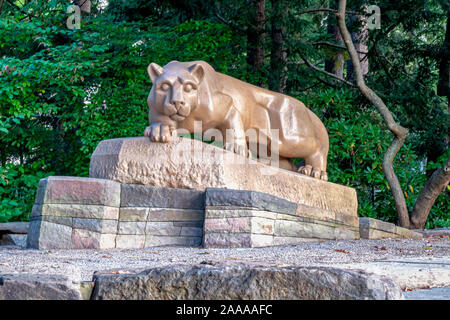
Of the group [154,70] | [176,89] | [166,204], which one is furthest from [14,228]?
[176,89]

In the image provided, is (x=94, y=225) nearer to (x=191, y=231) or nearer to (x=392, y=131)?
(x=191, y=231)

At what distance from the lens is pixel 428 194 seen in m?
9.90

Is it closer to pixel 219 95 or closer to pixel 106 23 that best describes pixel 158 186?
pixel 219 95

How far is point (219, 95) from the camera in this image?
6715mm

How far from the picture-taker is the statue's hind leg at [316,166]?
7.70 metres

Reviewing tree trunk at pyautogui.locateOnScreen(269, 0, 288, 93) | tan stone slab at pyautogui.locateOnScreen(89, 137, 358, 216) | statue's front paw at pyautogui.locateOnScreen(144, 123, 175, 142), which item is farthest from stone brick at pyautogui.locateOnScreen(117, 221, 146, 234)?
tree trunk at pyautogui.locateOnScreen(269, 0, 288, 93)

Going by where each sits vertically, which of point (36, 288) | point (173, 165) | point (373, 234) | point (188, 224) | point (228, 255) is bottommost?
point (36, 288)

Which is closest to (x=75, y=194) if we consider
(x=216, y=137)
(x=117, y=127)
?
(x=216, y=137)

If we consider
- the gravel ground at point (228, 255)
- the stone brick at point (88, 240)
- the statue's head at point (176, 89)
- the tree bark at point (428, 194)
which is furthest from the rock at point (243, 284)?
the tree bark at point (428, 194)

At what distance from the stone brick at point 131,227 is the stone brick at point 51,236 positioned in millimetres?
535

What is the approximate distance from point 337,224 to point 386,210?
13.7ft

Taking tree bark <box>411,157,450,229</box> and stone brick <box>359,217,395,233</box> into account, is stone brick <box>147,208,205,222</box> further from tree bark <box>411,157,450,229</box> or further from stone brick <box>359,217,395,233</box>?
tree bark <box>411,157,450,229</box>

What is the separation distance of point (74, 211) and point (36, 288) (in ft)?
12.2
